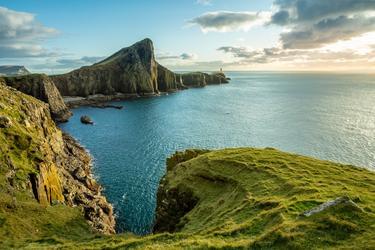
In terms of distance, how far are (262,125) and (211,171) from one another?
→ 341 feet

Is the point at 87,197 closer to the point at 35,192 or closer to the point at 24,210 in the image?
the point at 35,192

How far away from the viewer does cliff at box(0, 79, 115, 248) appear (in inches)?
→ 1545

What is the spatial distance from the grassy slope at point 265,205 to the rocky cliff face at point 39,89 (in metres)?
133

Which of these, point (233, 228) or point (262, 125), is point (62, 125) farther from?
point (233, 228)

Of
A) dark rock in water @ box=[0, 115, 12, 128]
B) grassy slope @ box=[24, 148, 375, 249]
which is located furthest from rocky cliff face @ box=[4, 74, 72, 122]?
grassy slope @ box=[24, 148, 375, 249]

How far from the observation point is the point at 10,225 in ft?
121

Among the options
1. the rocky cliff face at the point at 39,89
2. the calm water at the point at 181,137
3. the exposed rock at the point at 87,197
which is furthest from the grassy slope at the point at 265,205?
the rocky cliff face at the point at 39,89

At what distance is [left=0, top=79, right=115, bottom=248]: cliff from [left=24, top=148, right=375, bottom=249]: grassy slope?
29.0ft

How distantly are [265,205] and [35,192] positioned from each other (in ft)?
109

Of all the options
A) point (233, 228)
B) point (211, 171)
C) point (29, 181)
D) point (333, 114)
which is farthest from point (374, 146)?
point (29, 181)

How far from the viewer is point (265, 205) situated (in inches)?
1393

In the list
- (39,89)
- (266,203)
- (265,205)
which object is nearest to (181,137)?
(39,89)

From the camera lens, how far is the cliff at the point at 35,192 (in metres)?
39.2

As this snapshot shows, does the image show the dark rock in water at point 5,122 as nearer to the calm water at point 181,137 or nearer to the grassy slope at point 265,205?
the calm water at point 181,137
